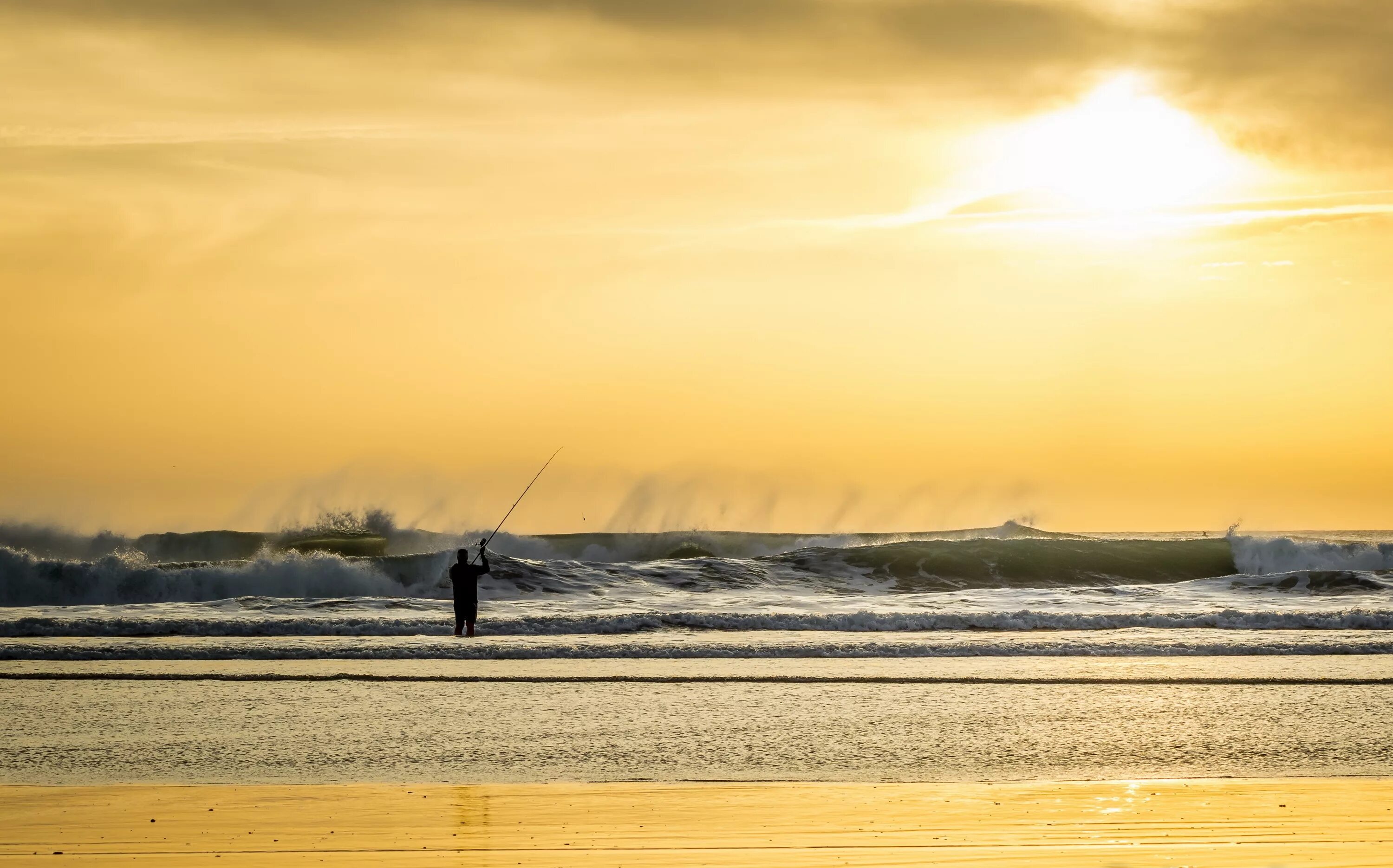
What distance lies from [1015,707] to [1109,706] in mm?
744

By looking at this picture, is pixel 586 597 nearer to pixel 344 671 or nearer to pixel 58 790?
pixel 344 671

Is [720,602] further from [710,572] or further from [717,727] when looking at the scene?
[717,727]

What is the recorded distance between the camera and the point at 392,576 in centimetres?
2734

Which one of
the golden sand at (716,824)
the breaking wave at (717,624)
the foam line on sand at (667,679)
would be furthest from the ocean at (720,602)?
the golden sand at (716,824)

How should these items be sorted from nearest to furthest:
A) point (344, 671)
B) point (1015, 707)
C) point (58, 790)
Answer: point (58, 790) < point (1015, 707) < point (344, 671)

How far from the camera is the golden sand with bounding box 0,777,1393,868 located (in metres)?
5.14

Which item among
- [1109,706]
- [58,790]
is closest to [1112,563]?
[1109,706]

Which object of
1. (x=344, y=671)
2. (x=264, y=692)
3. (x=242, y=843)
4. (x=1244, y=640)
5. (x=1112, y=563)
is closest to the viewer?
(x=242, y=843)

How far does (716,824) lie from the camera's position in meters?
5.73

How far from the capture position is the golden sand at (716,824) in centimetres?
514

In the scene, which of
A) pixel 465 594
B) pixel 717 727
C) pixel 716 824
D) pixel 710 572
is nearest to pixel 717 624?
pixel 465 594

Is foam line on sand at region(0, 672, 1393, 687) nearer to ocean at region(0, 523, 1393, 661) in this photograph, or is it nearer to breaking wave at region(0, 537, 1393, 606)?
ocean at region(0, 523, 1393, 661)

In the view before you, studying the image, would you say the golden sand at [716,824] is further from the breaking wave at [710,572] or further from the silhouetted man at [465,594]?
the breaking wave at [710,572]

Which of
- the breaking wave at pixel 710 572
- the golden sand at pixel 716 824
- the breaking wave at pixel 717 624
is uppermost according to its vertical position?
the breaking wave at pixel 710 572
